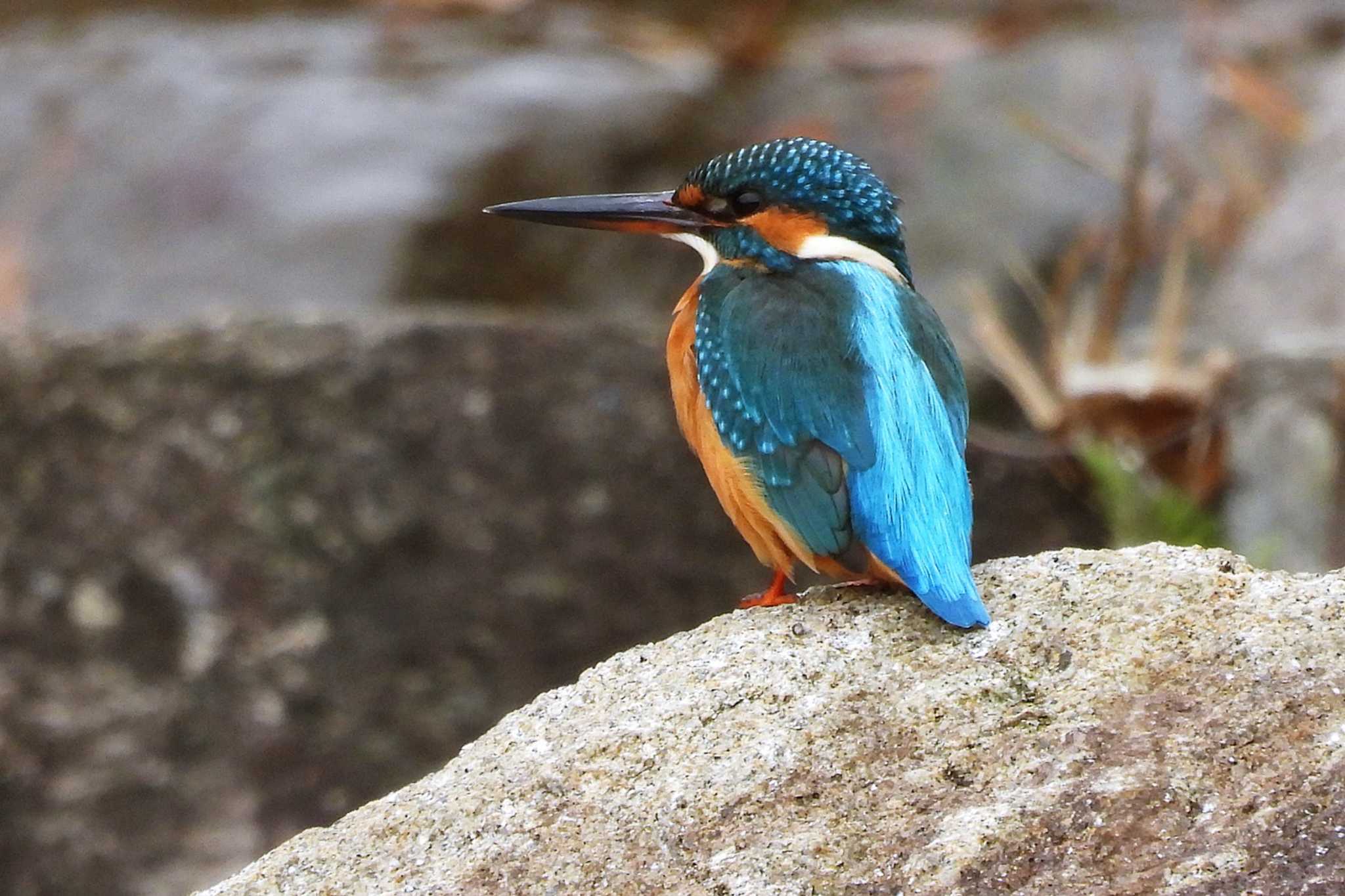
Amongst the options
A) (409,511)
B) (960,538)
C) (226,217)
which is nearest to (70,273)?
(226,217)

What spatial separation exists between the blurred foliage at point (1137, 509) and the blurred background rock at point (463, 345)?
0.06ft

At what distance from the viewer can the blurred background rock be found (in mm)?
4570

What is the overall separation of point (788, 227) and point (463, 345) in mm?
1703

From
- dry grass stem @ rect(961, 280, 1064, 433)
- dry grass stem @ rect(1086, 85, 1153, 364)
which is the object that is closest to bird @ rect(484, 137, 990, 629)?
dry grass stem @ rect(961, 280, 1064, 433)

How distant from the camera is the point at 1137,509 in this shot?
5.11m

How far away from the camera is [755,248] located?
10.3ft

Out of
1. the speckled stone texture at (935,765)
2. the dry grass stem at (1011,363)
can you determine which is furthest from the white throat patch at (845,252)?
the dry grass stem at (1011,363)

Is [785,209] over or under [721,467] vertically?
over

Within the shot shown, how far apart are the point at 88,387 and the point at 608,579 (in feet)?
5.02

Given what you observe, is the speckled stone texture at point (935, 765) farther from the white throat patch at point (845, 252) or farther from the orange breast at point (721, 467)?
the white throat patch at point (845, 252)

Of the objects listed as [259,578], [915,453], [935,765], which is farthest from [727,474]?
[259,578]

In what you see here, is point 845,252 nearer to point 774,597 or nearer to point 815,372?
point 815,372

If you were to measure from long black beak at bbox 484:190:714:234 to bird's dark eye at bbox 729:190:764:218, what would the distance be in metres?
0.06

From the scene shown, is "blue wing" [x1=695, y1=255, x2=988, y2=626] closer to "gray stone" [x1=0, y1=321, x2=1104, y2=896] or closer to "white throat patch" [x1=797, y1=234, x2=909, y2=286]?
"white throat patch" [x1=797, y1=234, x2=909, y2=286]
